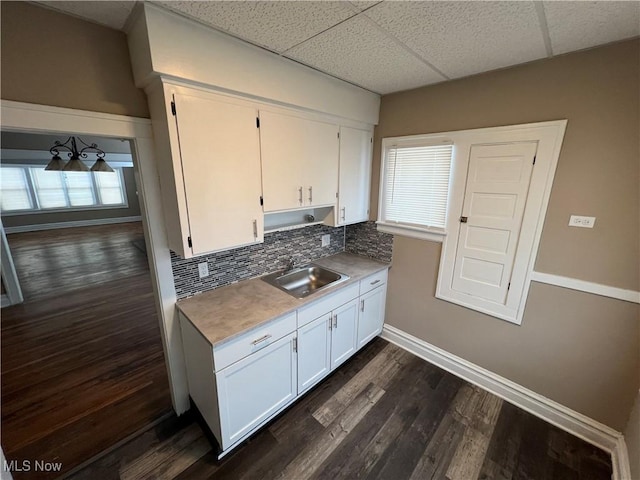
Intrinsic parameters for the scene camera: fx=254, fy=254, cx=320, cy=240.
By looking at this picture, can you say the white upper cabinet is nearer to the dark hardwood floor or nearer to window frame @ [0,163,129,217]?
the dark hardwood floor

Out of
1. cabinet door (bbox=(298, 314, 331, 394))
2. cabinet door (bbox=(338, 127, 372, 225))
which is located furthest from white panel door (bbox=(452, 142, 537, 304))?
cabinet door (bbox=(298, 314, 331, 394))

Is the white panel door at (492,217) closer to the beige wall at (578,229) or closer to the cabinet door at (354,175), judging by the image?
the beige wall at (578,229)

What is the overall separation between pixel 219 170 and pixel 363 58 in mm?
1151

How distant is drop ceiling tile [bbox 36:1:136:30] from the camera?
3.61 ft

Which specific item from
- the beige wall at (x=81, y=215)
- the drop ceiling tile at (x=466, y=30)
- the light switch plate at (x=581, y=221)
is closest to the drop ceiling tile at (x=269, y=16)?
the drop ceiling tile at (x=466, y=30)

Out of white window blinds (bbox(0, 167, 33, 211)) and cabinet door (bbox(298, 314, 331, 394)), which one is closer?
cabinet door (bbox(298, 314, 331, 394))

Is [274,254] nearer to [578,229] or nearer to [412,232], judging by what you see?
[412,232]

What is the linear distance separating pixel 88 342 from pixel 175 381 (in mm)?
1720

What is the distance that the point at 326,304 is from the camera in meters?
2.00

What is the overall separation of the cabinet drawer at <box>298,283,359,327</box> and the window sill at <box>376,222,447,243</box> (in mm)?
703

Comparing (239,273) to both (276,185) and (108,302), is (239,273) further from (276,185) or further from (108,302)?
(108,302)

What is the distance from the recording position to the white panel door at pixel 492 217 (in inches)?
70.9

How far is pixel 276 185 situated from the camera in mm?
1824

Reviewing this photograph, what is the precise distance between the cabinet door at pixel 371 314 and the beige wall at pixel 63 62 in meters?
2.24
